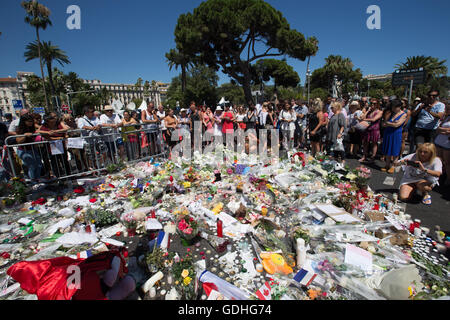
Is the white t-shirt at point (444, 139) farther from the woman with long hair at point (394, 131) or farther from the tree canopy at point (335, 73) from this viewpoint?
the tree canopy at point (335, 73)

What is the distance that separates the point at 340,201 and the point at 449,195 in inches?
94.0

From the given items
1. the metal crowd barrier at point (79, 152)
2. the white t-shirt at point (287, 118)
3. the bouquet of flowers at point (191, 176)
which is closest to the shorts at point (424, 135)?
the white t-shirt at point (287, 118)

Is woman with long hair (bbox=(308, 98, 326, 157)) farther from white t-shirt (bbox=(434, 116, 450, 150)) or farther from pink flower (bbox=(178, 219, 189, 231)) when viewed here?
pink flower (bbox=(178, 219, 189, 231))

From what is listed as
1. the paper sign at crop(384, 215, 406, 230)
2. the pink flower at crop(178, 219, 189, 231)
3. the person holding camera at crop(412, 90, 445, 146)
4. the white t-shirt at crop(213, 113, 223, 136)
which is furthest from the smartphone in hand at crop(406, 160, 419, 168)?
the white t-shirt at crop(213, 113, 223, 136)

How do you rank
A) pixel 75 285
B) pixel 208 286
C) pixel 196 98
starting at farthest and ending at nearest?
pixel 196 98
pixel 208 286
pixel 75 285

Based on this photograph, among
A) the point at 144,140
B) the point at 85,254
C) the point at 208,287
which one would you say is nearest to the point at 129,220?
the point at 85,254

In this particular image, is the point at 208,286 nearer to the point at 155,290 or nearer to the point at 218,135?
the point at 155,290

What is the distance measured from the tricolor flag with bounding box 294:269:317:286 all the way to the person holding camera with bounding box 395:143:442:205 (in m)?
2.75

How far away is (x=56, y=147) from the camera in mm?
4801

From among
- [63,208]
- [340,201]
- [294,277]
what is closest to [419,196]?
[340,201]

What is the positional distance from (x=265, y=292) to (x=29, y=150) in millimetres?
5442

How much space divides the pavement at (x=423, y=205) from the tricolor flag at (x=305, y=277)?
2142 millimetres

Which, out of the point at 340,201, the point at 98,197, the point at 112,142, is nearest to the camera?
the point at 340,201

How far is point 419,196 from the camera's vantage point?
3.91 m
